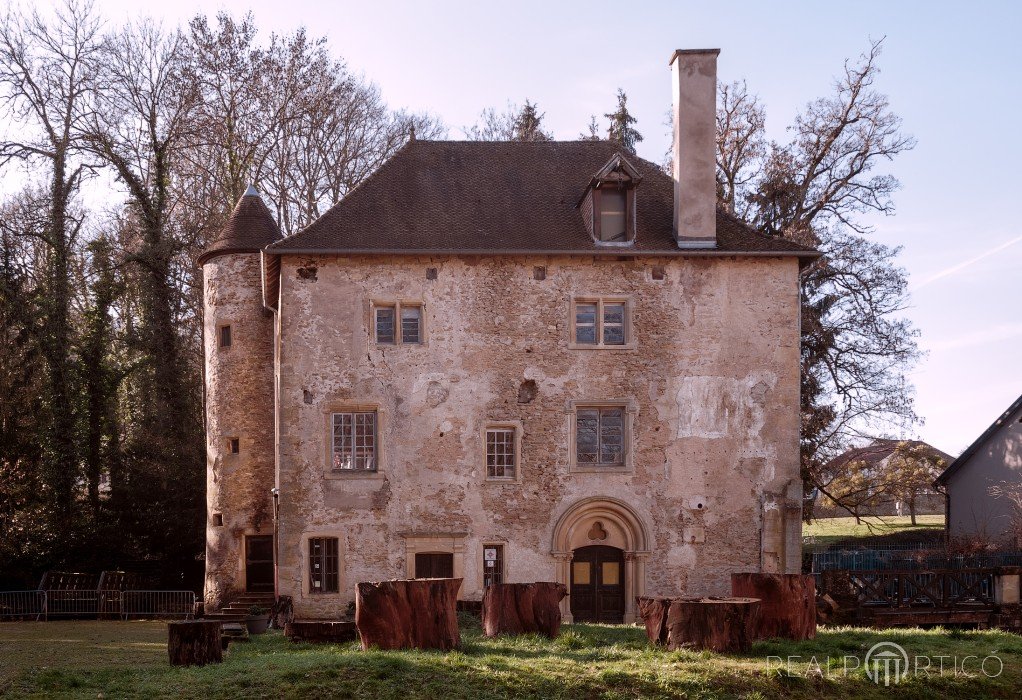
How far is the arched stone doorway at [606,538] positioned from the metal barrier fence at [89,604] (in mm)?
10685

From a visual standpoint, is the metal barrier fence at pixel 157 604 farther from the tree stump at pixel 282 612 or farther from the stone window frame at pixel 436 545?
the stone window frame at pixel 436 545

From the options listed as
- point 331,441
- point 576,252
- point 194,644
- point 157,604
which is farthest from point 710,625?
point 157,604

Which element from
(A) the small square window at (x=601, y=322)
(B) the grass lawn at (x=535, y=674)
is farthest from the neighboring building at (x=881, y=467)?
(B) the grass lawn at (x=535, y=674)

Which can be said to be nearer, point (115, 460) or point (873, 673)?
point (873, 673)

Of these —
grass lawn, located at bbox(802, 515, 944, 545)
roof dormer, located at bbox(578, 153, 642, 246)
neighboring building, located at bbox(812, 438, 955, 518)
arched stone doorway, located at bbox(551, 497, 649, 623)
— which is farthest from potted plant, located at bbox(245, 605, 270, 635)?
grass lawn, located at bbox(802, 515, 944, 545)

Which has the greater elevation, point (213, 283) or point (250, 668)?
point (213, 283)

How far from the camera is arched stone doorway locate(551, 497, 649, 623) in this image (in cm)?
2566

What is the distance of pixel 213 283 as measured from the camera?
1190 inches

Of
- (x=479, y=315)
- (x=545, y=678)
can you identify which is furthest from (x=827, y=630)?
(x=479, y=315)

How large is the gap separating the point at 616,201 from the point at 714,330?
13.1ft

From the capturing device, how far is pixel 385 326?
26.4m

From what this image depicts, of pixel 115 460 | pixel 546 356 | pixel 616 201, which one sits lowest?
pixel 115 460

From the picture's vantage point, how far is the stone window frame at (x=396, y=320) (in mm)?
26219

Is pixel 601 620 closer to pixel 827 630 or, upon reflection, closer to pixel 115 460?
pixel 827 630
